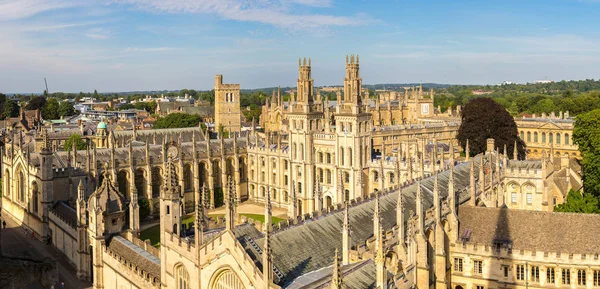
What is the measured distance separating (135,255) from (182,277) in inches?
232

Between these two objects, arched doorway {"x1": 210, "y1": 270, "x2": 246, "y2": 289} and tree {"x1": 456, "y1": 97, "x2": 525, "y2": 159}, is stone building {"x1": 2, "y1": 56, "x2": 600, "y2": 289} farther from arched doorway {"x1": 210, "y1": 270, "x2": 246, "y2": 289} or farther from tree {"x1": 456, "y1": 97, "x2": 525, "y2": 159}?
tree {"x1": 456, "y1": 97, "x2": 525, "y2": 159}

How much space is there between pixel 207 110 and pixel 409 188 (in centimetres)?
11659

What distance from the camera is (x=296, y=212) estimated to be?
105 feet

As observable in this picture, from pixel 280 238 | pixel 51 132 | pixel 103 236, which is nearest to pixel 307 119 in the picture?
pixel 103 236

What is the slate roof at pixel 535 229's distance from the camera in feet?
102

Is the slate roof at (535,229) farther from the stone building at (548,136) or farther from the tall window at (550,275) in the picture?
the stone building at (548,136)

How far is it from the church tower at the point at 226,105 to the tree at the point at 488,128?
45194 millimetres

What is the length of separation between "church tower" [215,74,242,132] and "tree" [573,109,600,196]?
193 feet

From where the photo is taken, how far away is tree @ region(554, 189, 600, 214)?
132 ft

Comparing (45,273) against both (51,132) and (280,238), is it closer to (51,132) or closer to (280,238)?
(280,238)

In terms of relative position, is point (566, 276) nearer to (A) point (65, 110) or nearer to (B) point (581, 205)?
(B) point (581, 205)

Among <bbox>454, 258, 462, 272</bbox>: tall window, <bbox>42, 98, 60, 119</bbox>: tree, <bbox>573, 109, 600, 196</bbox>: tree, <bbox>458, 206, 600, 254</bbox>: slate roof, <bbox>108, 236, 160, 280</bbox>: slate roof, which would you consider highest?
<bbox>42, 98, 60, 119</bbox>: tree

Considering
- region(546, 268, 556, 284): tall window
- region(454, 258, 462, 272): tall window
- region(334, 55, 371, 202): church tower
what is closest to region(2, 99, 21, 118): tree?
region(334, 55, 371, 202): church tower

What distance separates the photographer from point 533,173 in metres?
47.9
